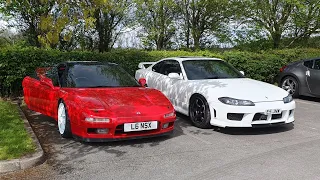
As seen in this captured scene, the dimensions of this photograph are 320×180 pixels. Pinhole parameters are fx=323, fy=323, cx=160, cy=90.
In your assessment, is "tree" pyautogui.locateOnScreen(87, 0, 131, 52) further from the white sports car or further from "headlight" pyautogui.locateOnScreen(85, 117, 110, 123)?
"headlight" pyautogui.locateOnScreen(85, 117, 110, 123)

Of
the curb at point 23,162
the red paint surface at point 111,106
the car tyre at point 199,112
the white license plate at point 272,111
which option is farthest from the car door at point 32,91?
the white license plate at point 272,111

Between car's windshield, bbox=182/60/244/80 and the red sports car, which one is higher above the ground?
car's windshield, bbox=182/60/244/80

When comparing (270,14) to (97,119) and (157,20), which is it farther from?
(97,119)

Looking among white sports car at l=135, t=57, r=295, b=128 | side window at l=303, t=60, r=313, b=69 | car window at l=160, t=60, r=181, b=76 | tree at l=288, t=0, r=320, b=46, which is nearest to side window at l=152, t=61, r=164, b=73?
car window at l=160, t=60, r=181, b=76

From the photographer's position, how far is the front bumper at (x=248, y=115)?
5297mm

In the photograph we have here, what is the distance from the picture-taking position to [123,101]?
4.96m

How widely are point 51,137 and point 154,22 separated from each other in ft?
46.2

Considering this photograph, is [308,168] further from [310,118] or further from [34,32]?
[34,32]

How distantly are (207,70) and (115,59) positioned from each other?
3.98 m

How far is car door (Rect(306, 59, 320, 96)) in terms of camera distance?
883 cm

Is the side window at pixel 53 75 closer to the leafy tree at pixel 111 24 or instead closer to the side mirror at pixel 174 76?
the side mirror at pixel 174 76

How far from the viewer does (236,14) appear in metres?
17.9

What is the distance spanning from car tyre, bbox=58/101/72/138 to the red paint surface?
108 mm

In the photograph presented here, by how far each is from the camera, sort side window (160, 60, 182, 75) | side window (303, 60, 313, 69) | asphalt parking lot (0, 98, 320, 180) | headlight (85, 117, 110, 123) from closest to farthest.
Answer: asphalt parking lot (0, 98, 320, 180) → headlight (85, 117, 110, 123) → side window (160, 60, 182, 75) → side window (303, 60, 313, 69)
